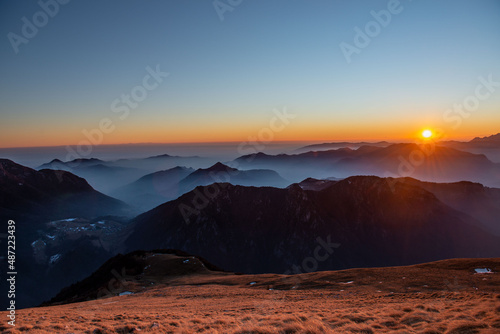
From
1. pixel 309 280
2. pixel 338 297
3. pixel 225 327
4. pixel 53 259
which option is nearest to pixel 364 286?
pixel 338 297

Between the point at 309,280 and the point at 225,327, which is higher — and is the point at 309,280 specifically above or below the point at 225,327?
below

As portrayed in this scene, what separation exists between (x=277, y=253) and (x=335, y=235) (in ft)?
152

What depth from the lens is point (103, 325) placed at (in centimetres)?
1995

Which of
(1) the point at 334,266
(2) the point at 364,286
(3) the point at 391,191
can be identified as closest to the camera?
(2) the point at 364,286

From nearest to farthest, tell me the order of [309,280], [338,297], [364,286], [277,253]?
1. [338,297]
2. [364,286]
3. [309,280]
4. [277,253]

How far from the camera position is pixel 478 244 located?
17612 centimetres

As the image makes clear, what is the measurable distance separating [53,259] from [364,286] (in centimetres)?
22655

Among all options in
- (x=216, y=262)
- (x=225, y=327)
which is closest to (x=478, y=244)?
(x=216, y=262)

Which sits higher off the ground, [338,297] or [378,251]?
[338,297]

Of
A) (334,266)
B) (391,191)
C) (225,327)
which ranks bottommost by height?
(334,266)

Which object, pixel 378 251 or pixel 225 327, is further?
pixel 378 251

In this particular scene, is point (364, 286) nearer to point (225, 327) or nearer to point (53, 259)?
point (225, 327)

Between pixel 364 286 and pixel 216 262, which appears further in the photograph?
pixel 216 262

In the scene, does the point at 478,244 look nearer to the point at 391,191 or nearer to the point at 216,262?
the point at 391,191
